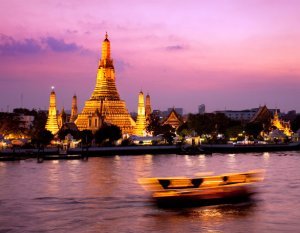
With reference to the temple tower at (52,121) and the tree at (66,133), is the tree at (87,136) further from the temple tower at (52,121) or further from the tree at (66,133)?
the temple tower at (52,121)

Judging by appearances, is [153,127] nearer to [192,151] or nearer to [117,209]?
[192,151]

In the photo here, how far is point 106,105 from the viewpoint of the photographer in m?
86.9

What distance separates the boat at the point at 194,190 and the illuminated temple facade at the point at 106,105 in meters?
54.8

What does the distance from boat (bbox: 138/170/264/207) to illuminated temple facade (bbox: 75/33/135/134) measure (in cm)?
5479

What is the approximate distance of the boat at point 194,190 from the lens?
27.7 metres

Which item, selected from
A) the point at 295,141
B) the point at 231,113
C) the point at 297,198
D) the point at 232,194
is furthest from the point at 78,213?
the point at 231,113

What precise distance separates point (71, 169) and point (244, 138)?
52835 mm

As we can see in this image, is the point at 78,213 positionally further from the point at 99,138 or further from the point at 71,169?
the point at 99,138

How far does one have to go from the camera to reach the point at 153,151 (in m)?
73.6

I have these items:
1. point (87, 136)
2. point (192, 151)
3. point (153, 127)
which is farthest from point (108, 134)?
point (153, 127)

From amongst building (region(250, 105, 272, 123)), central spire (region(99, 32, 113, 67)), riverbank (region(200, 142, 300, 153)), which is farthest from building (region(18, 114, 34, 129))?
building (region(250, 105, 272, 123))

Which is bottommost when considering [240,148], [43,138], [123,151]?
[123,151]

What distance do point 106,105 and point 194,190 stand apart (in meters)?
59.7

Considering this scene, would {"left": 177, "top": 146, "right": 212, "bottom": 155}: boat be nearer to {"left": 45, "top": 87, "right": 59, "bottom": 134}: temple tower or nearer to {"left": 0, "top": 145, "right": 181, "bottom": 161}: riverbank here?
{"left": 0, "top": 145, "right": 181, "bottom": 161}: riverbank
